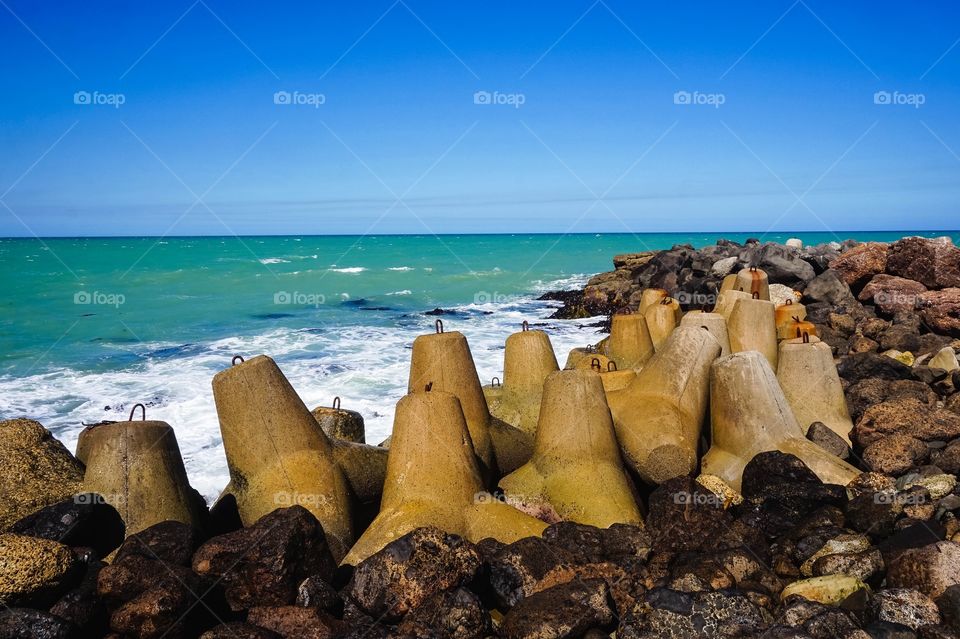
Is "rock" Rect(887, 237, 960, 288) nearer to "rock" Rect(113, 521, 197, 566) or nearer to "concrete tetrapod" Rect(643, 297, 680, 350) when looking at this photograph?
"concrete tetrapod" Rect(643, 297, 680, 350)

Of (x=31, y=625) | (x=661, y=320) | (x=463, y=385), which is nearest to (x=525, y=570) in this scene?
(x=463, y=385)

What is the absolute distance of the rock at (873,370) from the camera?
7918 mm

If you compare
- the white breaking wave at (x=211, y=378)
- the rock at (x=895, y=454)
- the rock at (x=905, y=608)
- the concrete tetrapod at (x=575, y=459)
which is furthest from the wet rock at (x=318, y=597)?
→ the white breaking wave at (x=211, y=378)

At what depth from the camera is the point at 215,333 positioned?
20.1m

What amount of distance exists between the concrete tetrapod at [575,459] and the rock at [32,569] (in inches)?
103

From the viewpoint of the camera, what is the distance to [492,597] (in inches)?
156

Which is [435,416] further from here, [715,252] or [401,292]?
[401,292]

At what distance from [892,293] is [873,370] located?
516 centimetres

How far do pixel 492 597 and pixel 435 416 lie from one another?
1.19 m

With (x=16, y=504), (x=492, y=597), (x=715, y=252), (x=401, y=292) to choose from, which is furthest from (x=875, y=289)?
(x=401, y=292)

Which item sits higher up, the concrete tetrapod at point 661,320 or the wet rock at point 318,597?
the concrete tetrapod at point 661,320

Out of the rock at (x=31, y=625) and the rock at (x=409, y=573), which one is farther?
the rock at (x=409, y=573)

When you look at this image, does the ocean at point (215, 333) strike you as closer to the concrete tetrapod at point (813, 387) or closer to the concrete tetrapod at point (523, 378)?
the concrete tetrapod at point (523, 378)

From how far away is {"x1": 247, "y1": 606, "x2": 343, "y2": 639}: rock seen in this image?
3576mm
